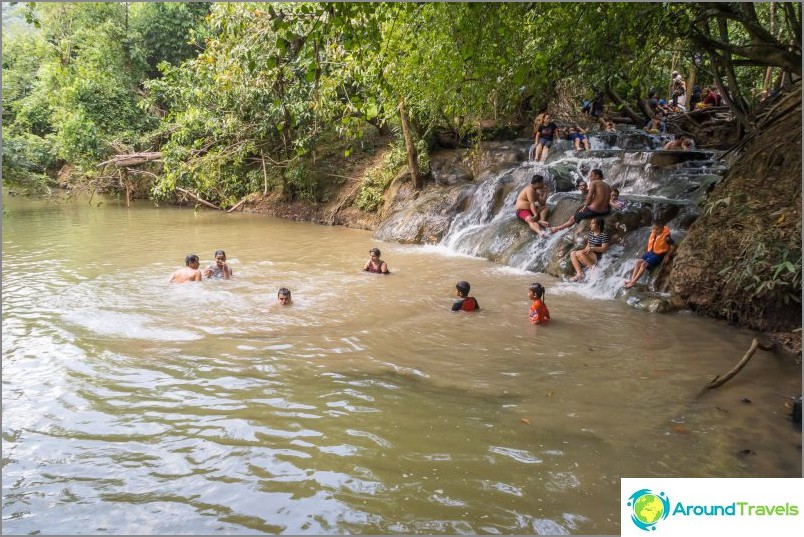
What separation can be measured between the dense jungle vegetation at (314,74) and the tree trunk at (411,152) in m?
0.09

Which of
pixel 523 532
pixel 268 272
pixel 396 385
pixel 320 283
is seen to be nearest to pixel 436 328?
pixel 396 385

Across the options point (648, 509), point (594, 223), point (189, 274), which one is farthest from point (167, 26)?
point (648, 509)

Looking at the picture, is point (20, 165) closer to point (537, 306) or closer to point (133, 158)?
point (133, 158)

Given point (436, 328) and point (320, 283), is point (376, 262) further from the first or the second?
point (436, 328)

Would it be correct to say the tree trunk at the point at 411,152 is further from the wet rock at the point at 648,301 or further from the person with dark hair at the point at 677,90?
the wet rock at the point at 648,301

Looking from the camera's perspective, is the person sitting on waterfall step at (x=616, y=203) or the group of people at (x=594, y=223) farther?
the person sitting on waterfall step at (x=616, y=203)

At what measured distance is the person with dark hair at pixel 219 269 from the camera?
31.6 ft

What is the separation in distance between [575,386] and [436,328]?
90.2 inches

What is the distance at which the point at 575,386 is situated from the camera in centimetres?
497

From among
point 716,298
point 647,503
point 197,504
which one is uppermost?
point 716,298

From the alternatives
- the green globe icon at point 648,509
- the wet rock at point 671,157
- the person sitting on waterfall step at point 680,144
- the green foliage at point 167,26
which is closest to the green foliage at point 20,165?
the green foliage at point 167,26

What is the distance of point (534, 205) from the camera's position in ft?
37.7

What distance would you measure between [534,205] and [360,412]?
810cm

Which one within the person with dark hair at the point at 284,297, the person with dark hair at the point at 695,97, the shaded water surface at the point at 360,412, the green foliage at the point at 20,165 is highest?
the person with dark hair at the point at 695,97
